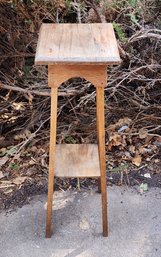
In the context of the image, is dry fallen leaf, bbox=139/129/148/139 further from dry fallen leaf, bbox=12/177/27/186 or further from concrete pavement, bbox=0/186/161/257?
dry fallen leaf, bbox=12/177/27/186

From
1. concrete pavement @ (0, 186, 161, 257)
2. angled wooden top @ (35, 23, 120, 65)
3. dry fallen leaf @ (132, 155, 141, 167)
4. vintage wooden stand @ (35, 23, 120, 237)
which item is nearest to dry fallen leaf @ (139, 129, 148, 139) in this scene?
dry fallen leaf @ (132, 155, 141, 167)

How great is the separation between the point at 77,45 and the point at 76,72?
128mm

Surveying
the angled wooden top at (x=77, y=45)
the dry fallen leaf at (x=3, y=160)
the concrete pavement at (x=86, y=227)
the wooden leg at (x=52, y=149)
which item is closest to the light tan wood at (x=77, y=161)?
the wooden leg at (x=52, y=149)

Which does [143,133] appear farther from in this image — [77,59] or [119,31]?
[77,59]

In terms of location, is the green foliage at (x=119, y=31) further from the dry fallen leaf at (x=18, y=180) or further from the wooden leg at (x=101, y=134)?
the dry fallen leaf at (x=18, y=180)

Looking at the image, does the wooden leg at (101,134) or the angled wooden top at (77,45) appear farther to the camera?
the wooden leg at (101,134)

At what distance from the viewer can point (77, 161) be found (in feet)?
6.78

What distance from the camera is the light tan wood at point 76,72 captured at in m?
1.62

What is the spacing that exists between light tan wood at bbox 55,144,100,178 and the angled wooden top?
2.13 ft

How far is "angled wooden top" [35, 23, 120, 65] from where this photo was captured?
1.56m

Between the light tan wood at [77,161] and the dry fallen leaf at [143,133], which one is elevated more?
the light tan wood at [77,161]

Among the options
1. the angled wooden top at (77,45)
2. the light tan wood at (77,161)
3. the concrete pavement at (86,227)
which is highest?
the angled wooden top at (77,45)

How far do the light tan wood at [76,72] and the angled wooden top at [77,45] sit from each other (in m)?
0.06

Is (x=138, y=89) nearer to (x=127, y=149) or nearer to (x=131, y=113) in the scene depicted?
(x=131, y=113)
